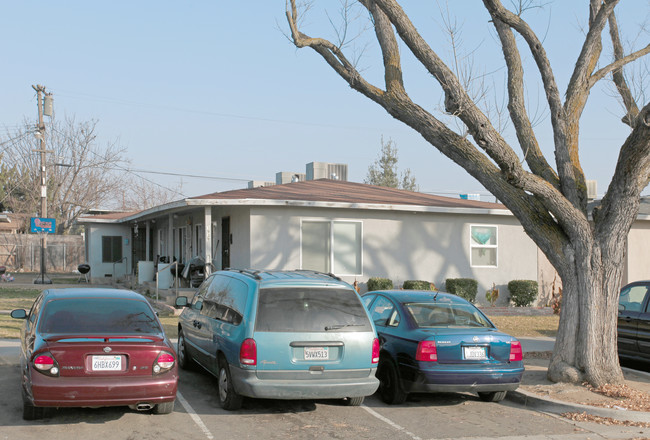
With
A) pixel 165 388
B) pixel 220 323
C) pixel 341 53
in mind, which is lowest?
pixel 165 388

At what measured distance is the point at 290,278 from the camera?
7758mm

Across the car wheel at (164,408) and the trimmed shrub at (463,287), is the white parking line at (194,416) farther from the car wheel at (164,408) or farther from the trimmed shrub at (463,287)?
the trimmed shrub at (463,287)

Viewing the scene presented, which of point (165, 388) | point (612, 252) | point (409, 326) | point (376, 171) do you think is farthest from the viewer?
point (376, 171)

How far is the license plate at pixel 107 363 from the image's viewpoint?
21.4 feet

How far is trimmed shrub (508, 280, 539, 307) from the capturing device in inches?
771

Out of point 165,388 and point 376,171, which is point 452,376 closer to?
point 165,388

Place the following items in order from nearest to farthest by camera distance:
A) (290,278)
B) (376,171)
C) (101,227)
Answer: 1. (290,278)
2. (101,227)
3. (376,171)

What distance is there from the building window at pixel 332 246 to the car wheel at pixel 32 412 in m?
11.4

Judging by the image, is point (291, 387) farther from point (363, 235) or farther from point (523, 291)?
point (523, 291)

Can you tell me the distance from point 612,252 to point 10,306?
15.3 meters

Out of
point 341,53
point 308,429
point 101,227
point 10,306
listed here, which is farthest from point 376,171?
point 308,429

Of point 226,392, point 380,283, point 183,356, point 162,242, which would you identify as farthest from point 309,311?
point 162,242

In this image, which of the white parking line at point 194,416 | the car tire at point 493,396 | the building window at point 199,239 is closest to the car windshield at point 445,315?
the car tire at point 493,396

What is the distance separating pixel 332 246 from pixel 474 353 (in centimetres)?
1042
